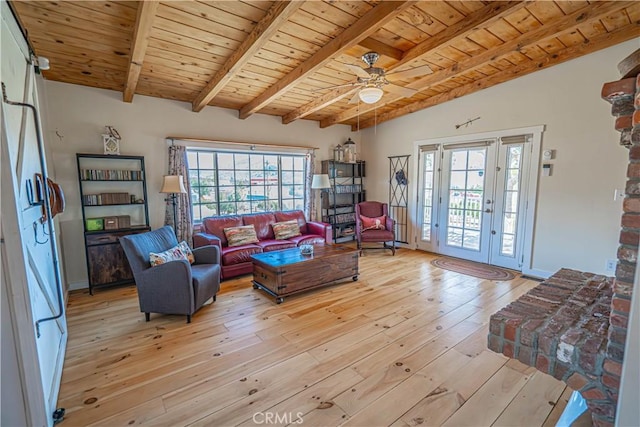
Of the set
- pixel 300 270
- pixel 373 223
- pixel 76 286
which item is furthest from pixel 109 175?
pixel 373 223

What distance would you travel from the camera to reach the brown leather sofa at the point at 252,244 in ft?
13.3

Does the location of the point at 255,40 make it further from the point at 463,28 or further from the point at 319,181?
the point at 319,181

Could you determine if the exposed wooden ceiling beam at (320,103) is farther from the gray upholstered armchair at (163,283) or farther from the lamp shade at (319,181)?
the gray upholstered armchair at (163,283)

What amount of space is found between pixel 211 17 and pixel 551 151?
4428mm

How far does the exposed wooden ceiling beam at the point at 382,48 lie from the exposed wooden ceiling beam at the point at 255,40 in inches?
40.0

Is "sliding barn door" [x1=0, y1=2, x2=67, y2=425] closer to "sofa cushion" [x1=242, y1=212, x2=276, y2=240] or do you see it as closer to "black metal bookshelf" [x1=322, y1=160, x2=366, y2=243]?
"sofa cushion" [x1=242, y1=212, x2=276, y2=240]

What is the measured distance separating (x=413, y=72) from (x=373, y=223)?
3.15m

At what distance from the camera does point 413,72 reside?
2.76 meters

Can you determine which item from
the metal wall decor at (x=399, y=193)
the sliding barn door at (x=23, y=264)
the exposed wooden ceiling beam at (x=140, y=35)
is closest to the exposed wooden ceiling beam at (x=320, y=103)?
the metal wall decor at (x=399, y=193)

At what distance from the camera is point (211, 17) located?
2.51 meters

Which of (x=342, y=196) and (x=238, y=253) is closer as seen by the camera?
(x=238, y=253)

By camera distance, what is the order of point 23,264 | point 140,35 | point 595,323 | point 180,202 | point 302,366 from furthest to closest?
1. point 180,202
2. point 140,35
3. point 302,366
4. point 595,323
5. point 23,264

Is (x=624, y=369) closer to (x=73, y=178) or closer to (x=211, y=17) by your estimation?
(x=211, y=17)
